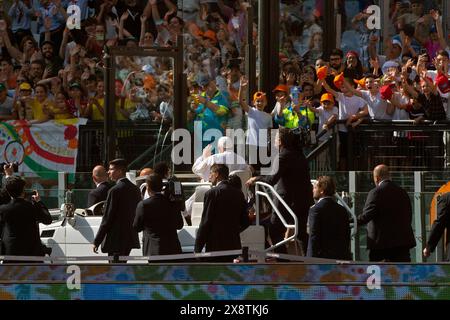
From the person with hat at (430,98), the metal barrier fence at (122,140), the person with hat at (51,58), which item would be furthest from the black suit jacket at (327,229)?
the person with hat at (51,58)

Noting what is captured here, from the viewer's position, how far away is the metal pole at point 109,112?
19.2 m

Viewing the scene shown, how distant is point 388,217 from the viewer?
14.3 meters

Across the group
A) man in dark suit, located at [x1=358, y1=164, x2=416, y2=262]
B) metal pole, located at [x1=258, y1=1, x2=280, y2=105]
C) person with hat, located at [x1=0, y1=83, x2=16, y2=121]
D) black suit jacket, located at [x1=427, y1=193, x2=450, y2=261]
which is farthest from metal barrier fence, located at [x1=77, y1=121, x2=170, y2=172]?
black suit jacket, located at [x1=427, y1=193, x2=450, y2=261]

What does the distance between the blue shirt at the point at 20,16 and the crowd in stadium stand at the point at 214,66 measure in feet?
0.05

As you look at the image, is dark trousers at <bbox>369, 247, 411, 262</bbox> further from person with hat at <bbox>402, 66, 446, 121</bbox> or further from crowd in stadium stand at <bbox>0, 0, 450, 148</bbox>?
person with hat at <bbox>402, 66, 446, 121</bbox>

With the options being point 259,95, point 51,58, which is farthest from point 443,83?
point 51,58

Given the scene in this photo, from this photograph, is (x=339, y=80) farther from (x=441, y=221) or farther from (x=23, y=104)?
(x=441, y=221)

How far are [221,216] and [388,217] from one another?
68.1 inches

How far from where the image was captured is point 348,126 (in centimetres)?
1839

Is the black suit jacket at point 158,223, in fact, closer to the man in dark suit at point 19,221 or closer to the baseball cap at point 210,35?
the man in dark suit at point 19,221

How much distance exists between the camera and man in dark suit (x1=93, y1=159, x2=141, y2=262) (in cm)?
1452
